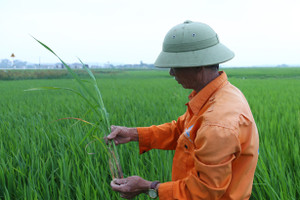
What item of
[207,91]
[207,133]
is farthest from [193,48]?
[207,133]

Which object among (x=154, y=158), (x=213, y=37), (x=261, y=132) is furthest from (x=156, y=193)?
(x=261, y=132)

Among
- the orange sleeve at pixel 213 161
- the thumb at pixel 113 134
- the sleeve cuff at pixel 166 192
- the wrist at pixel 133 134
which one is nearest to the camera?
the orange sleeve at pixel 213 161

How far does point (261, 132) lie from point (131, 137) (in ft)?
5.52

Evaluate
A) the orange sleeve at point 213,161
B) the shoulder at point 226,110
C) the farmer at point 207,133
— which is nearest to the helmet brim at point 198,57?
the farmer at point 207,133

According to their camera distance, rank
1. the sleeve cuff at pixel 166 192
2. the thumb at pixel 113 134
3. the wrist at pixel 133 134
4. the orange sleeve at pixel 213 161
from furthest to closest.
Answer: the wrist at pixel 133 134 → the thumb at pixel 113 134 → the sleeve cuff at pixel 166 192 → the orange sleeve at pixel 213 161

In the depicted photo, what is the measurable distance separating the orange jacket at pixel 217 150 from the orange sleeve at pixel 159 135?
286mm

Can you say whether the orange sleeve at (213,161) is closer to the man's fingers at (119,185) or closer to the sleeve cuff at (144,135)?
the man's fingers at (119,185)

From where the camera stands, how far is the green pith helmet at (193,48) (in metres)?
0.88

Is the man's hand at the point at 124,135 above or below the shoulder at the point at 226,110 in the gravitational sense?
below

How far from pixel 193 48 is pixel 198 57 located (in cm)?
5

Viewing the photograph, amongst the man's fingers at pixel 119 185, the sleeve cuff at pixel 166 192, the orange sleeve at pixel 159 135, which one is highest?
the orange sleeve at pixel 159 135

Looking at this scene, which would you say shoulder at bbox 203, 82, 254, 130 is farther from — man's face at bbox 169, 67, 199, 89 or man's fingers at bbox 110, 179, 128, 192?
man's fingers at bbox 110, 179, 128, 192

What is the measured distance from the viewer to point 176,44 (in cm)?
92

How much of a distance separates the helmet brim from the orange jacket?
Answer: 10 centimetres
